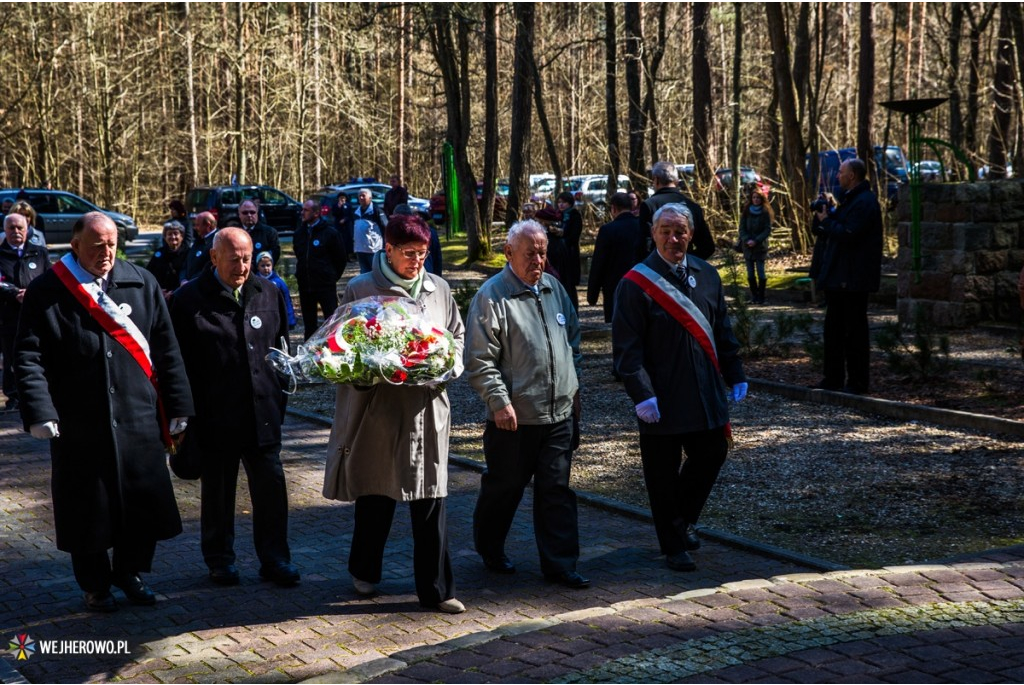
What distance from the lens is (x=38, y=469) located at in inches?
385

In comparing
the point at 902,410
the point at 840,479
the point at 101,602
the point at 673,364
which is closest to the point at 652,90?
the point at 902,410

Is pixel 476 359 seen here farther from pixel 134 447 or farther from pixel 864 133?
pixel 864 133

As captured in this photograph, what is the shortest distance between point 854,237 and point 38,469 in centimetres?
717

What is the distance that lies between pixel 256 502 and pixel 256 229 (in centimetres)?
805

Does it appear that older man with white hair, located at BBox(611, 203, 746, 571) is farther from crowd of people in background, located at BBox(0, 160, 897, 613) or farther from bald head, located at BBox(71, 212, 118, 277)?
bald head, located at BBox(71, 212, 118, 277)

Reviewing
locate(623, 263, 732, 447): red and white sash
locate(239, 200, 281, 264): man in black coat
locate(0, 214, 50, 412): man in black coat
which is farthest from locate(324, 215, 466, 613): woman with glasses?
locate(239, 200, 281, 264): man in black coat

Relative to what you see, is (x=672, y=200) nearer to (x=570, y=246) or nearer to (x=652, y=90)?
(x=570, y=246)

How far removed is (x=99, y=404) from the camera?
6.14 metres

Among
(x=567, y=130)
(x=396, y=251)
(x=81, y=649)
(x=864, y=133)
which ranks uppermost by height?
(x=567, y=130)

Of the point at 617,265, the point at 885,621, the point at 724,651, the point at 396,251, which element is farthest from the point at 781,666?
the point at 617,265

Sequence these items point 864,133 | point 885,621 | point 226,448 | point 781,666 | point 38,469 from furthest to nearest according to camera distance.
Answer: point 864,133 → point 38,469 → point 226,448 → point 885,621 → point 781,666

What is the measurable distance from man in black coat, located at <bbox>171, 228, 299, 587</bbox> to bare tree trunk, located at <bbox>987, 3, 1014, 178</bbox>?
16986mm

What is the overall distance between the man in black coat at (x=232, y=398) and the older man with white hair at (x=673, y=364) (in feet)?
6.32

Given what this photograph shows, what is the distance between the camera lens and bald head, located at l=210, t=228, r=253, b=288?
653cm
